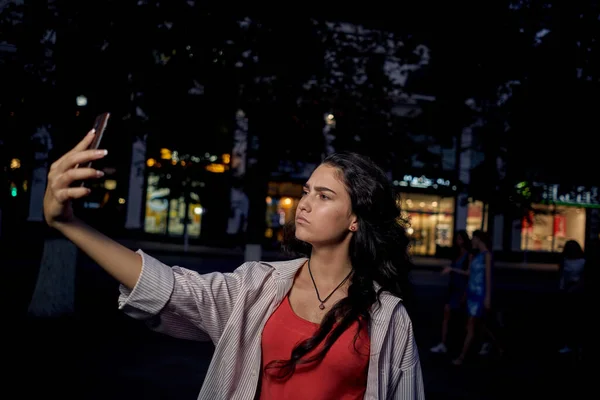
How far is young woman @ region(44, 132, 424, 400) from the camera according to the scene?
1945 millimetres

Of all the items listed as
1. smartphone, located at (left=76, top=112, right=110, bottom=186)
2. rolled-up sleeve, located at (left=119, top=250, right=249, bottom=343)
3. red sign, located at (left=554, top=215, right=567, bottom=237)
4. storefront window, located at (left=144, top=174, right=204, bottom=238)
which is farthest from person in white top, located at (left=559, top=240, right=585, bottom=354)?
red sign, located at (left=554, top=215, right=567, bottom=237)

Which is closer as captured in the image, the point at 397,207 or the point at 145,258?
the point at 145,258

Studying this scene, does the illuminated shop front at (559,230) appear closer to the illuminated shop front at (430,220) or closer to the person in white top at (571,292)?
the illuminated shop front at (430,220)

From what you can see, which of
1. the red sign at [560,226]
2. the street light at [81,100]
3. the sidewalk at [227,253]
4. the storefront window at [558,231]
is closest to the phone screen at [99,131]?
the street light at [81,100]

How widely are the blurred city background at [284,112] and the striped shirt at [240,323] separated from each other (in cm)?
334

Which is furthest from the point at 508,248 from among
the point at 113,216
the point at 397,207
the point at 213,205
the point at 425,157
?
the point at 397,207

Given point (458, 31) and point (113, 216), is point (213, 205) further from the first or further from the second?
point (458, 31)

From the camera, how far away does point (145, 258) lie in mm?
1854

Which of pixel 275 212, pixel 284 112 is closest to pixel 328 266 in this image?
pixel 284 112

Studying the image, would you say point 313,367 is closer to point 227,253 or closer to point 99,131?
point 99,131

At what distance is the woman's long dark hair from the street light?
21.9 ft

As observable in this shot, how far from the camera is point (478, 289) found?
25.7 feet

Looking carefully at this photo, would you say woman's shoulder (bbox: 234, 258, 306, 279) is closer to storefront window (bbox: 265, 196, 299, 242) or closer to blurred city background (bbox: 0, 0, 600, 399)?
blurred city background (bbox: 0, 0, 600, 399)

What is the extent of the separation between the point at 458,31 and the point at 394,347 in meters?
9.83
